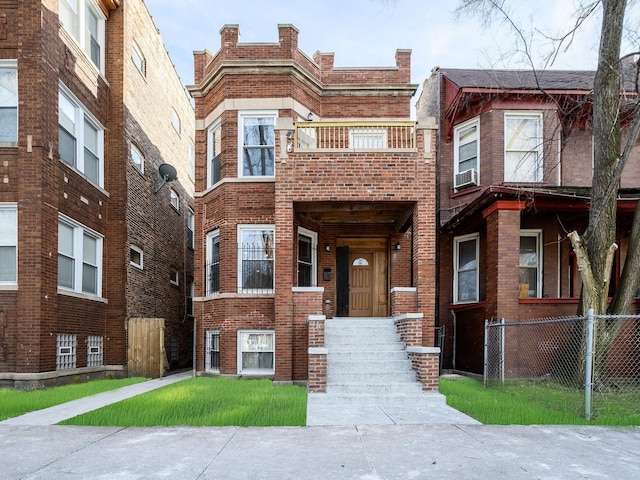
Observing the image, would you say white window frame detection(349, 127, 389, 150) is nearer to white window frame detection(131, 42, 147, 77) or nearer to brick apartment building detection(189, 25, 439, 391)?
brick apartment building detection(189, 25, 439, 391)

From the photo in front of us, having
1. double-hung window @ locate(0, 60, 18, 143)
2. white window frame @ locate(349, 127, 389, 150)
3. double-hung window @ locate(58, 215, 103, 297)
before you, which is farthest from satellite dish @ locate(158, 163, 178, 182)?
white window frame @ locate(349, 127, 389, 150)

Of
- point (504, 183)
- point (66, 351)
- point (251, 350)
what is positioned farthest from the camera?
point (504, 183)

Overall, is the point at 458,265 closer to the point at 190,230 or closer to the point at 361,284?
the point at 361,284

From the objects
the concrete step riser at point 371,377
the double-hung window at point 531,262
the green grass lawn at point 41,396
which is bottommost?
the green grass lawn at point 41,396

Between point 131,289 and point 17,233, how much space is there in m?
3.69

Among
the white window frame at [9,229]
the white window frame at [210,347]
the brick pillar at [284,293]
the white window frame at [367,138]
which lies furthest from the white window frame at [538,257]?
the white window frame at [9,229]

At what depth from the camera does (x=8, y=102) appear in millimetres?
9492

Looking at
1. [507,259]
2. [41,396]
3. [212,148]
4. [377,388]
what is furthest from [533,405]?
[212,148]

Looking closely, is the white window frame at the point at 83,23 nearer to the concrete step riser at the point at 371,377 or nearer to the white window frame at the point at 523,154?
the concrete step riser at the point at 371,377

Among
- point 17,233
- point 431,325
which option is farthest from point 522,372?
point 17,233

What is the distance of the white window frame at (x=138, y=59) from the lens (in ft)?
43.0

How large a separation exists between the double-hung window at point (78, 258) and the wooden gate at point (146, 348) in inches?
54.6

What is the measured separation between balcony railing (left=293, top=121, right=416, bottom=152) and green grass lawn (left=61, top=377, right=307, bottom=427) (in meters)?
4.94

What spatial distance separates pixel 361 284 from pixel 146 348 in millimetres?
6011
